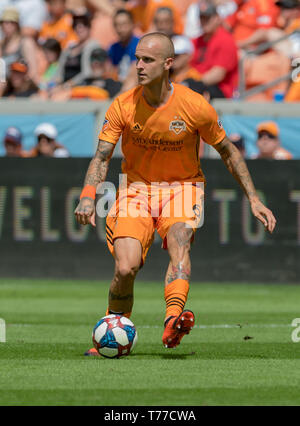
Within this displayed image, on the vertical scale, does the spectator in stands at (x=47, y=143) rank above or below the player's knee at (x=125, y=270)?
above

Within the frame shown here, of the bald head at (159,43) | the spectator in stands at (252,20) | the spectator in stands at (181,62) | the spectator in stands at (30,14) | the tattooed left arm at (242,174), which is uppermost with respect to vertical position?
the spectator in stands at (30,14)

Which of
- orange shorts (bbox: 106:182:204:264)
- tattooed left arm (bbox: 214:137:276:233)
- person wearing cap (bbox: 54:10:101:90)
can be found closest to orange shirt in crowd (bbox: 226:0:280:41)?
person wearing cap (bbox: 54:10:101:90)

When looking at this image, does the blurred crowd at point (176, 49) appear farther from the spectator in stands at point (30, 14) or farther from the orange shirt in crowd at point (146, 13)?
the spectator in stands at point (30, 14)

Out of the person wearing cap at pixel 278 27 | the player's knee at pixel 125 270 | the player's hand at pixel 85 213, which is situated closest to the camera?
the player's hand at pixel 85 213

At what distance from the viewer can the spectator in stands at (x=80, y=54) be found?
17.8 metres

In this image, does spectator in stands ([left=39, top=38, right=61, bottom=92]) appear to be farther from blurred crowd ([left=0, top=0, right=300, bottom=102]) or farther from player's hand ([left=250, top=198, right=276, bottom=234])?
player's hand ([left=250, top=198, right=276, bottom=234])

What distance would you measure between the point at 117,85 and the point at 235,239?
378 cm

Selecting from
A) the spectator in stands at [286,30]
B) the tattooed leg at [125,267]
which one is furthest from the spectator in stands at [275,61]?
the tattooed leg at [125,267]

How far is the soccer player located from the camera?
8.07 metres

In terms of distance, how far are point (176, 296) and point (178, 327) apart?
1.74 feet

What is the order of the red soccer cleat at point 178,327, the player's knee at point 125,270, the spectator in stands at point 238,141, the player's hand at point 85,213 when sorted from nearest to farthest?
1. the red soccer cleat at point 178,327
2. the player's hand at point 85,213
3. the player's knee at point 125,270
4. the spectator in stands at point 238,141

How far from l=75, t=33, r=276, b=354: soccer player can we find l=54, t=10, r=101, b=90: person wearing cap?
9504 millimetres

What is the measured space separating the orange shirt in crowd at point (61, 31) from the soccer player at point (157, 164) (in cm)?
1166

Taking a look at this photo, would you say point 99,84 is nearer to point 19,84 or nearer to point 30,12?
point 19,84
